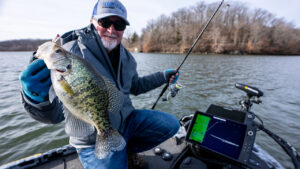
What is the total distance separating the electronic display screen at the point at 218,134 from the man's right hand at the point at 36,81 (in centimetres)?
193

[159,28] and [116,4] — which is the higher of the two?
[159,28]

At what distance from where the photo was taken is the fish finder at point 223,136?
1.86 meters

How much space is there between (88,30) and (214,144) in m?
2.36

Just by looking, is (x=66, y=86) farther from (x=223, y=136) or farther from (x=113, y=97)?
(x=223, y=136)

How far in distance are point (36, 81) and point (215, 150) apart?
7.26 ft

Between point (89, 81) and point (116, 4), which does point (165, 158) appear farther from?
point (116, 4)

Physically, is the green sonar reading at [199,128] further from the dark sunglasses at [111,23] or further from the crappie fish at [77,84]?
the dark sunglasses at [111,23]

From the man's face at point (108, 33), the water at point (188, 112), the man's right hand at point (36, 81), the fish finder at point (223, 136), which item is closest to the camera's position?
the man's right hand at point (36, 81)

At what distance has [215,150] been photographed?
200 cm

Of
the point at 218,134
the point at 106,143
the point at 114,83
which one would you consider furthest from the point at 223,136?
the point at 114,83

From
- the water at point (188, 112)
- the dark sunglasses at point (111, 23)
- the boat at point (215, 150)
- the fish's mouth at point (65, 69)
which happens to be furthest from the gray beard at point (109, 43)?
the water at point (188, 112)

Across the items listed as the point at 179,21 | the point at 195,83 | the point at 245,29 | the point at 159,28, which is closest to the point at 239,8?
the point at 245,29

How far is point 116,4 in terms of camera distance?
7.13ft

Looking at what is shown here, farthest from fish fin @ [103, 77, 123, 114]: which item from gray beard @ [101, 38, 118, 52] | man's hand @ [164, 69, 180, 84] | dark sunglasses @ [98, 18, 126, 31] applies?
man's hand @ [164, 69, 180, 84]
